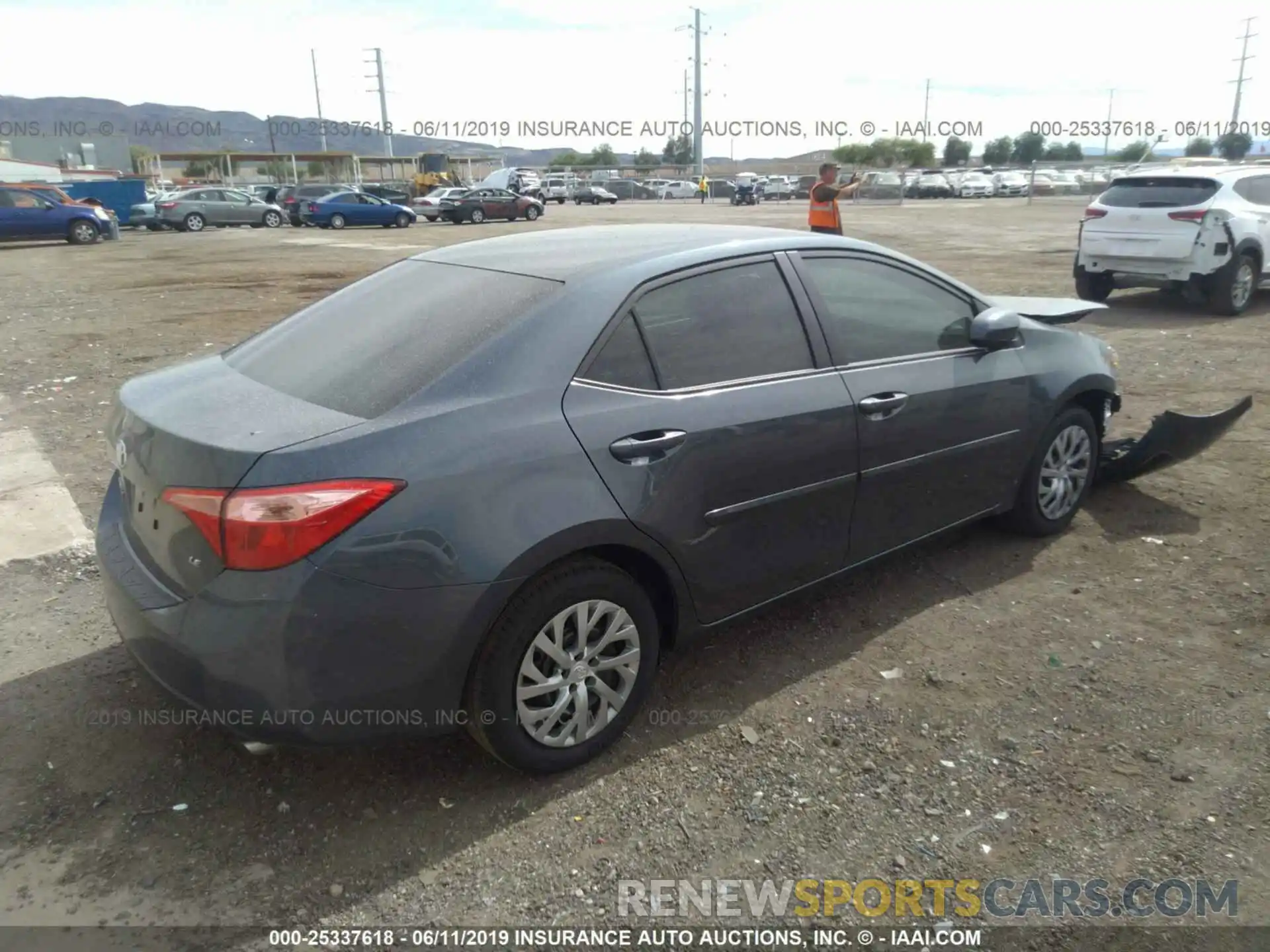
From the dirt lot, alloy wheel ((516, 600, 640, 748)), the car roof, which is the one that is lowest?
the dirt lot

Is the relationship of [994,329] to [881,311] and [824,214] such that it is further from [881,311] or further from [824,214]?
[824,214]

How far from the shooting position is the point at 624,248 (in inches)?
140

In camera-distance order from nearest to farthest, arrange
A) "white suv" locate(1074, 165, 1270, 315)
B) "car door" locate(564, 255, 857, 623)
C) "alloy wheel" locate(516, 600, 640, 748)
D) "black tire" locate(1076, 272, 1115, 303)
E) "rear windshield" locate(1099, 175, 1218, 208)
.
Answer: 1. "alloy wheel" locate(516, 600, 640, 748)
2. "car door" locate(564, 255, 857, 623)
3. "white suv" locate(1074, 165, 1270, 315)
4. "rear windshield" locate(1099, 175, 1218, 208)
5. "black tire" locate(1076, 272, 1115, 303)

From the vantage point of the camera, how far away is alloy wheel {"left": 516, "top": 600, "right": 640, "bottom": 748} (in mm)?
2883

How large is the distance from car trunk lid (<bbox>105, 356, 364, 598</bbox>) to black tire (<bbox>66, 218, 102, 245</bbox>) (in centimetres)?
2837

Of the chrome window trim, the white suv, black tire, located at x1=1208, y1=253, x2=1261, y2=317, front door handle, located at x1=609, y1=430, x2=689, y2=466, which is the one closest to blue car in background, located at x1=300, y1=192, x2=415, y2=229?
the white suv

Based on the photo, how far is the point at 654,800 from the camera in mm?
2945

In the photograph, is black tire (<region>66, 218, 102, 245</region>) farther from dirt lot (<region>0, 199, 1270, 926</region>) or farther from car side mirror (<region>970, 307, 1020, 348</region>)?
car side mirror (<region>970, 307, 1020, 348</region>)

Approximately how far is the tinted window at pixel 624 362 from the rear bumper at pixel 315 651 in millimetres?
753

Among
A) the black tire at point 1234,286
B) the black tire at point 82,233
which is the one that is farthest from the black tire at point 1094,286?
the black tire at point 82,233

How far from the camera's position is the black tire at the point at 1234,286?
427 inches

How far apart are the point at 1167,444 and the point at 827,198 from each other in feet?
24.0

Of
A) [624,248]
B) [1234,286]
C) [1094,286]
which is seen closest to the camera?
[624,248]

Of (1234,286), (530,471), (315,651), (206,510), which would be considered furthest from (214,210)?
(315,651)
